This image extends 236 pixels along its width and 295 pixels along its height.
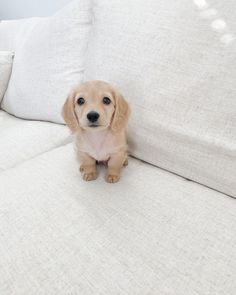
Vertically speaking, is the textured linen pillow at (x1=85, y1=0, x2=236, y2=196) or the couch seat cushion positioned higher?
the textured linen pillow at (x1=85, y1=0, x2=236, y2=196)

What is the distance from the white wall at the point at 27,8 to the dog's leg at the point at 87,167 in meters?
1.20

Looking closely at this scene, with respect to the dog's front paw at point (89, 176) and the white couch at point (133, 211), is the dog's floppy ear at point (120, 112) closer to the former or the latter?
the white couch at point (133, 211)

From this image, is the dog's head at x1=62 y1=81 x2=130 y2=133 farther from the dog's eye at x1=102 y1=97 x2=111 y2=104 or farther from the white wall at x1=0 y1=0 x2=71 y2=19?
the white wall at x1=0 y1=0 x2=71 y2=19

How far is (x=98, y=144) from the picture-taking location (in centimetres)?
89

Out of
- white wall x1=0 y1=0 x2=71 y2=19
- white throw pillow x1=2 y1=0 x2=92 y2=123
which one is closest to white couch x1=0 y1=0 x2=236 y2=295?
white throw pillow x1=2 y1=0 x2=92 y2=123

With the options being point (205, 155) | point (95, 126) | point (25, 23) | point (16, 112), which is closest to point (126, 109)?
point (95, 126)

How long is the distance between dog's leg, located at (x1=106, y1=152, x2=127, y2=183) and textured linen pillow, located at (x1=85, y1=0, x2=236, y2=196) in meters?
0.07

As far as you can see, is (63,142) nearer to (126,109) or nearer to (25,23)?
(126,109)

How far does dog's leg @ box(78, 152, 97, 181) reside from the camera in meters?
0.85

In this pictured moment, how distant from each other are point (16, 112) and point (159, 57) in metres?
0.87

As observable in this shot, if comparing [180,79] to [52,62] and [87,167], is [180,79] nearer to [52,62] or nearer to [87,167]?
[87,167]

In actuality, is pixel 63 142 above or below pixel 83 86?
below

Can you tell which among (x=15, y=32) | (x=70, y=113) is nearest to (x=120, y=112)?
(x=70, y=113)

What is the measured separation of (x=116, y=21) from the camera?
3.00 feet
